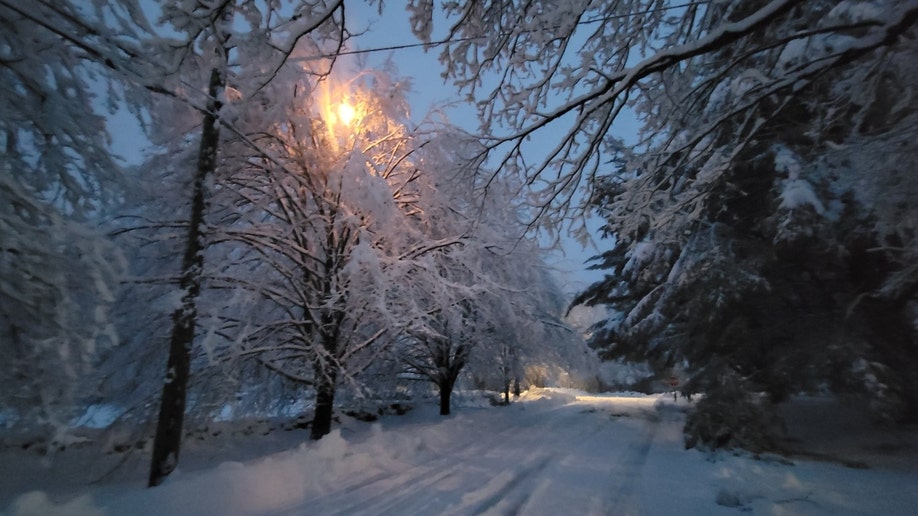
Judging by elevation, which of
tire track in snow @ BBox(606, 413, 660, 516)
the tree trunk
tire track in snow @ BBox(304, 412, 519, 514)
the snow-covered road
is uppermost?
the tree trunk

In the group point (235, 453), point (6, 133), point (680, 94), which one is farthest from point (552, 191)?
point (235, 453)

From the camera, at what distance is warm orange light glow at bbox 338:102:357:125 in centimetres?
Result: 903

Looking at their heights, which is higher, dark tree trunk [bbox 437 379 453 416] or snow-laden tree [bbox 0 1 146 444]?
snow-laden tree [bbox 0 1 146 444]

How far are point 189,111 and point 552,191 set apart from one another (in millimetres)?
7114

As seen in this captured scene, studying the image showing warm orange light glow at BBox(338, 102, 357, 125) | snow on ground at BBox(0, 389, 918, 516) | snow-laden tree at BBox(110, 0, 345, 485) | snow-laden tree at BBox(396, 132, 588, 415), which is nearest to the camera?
snow-laden tree at BBox(110, 0, 345, 485)

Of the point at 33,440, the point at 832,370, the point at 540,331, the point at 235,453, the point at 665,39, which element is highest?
the point at 665,39

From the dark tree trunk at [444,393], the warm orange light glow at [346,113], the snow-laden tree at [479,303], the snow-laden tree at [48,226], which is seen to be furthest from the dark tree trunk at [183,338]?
the dark tree trunk at [444,393]

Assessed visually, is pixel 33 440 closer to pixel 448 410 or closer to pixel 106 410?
pixel 106 410

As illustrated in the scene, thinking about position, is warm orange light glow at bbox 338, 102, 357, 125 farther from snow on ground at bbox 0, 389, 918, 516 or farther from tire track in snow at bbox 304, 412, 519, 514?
tire track in snow at bbox 304, 412, 519, 514

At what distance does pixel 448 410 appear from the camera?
546 inches

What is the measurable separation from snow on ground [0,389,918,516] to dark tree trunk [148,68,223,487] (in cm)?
34

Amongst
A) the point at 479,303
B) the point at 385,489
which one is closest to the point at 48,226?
the point at 385,489

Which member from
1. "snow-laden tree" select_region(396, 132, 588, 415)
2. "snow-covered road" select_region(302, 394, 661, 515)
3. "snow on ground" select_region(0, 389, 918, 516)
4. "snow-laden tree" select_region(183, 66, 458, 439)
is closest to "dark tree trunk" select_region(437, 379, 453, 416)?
"snow-laden tree" select_region(396, 132, 588, 415)

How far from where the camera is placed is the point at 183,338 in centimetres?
573
